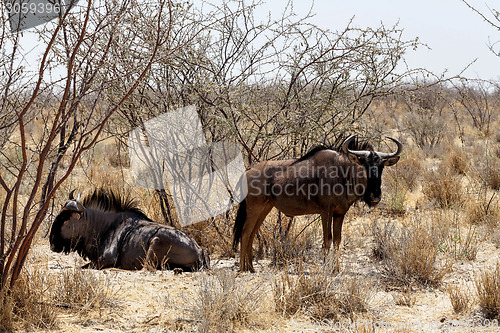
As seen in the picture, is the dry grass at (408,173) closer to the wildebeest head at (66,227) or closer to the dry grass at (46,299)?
the wildebeest head at (66,227)

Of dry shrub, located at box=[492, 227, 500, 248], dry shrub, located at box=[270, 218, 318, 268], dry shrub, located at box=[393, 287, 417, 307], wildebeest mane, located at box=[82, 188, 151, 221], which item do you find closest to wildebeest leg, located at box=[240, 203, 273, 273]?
dry shrub, located at box=[270, 218, 318, 268]

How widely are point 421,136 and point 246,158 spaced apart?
11.6 meters

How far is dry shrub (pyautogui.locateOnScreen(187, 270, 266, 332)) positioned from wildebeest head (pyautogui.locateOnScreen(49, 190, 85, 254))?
291 cm

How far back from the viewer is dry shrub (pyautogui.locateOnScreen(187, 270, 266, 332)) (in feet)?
13.5

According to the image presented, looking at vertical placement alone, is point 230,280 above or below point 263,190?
below

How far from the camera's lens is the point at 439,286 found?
5.60 m

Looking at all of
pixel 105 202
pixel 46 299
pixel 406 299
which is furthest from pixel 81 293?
pixel 406 299

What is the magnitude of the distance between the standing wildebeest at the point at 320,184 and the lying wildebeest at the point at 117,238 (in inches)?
32.1

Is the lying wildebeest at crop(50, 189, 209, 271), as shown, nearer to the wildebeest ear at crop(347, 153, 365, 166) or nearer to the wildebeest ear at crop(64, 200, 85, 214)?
the wildebeest ear at crop(64, 200, 85, 214)

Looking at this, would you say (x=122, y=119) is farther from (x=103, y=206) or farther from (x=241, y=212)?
(x=241, y=212)

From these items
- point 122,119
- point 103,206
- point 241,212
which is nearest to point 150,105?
point 122,119

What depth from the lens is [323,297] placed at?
4715mm

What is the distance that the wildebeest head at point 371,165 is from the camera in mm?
5996

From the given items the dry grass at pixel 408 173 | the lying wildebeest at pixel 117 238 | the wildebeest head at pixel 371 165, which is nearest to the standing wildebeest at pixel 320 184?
the wildebeest head at pixel 371 165
